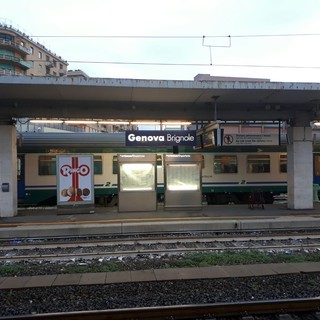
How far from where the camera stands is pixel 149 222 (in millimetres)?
13430

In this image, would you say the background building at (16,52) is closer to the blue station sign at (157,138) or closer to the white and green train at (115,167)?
the white and green train at (115,167)

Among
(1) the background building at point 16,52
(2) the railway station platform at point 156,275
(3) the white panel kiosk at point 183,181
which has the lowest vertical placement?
(2) the railway station platform at point 156,275

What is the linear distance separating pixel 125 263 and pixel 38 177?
10246 millimetres

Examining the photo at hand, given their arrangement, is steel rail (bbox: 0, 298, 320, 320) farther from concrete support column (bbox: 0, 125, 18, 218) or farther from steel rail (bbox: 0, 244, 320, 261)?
concrete support column (bbox: 0, 125, 18, 218)

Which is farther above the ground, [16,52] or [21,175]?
[16,52]

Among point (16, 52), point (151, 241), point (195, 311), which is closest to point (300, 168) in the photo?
point (151, 241)

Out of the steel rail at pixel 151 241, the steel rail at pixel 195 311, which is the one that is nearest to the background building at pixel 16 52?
the steel rail at pixel 151 241

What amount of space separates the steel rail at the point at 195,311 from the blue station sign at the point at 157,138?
33.3ft

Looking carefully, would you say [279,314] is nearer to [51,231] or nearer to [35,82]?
[51,231]

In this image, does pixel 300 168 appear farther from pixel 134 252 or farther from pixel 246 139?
pixel 134 252

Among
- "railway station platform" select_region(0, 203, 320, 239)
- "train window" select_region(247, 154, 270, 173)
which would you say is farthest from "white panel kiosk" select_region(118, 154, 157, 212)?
"train window" select_region(247, 154, 270, 173)

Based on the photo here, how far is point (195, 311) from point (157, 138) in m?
10.4

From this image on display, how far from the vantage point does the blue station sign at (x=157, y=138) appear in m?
15.1

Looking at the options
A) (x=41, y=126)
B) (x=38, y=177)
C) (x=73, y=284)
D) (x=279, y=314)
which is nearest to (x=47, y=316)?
(x=73, y=284)
